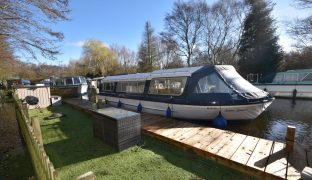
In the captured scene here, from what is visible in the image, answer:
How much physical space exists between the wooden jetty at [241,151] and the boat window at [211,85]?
1800 mm

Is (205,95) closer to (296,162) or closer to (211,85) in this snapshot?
(211,85)

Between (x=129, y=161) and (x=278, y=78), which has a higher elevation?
(x=278, y=78)

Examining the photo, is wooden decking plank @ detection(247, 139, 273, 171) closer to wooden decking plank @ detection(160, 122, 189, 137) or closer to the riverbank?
wooden decking plank @ detection(160, 122, 189, 137)

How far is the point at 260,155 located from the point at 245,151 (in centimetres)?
30

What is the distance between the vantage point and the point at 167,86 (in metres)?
7.93

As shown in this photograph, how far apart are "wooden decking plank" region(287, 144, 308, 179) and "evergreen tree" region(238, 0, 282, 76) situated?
20.6 meters

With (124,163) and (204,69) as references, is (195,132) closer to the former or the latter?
(124,163)

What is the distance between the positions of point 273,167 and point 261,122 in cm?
556

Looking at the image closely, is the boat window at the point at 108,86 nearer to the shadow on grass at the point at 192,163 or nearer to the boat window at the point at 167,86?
the boat window at the point at 167,86

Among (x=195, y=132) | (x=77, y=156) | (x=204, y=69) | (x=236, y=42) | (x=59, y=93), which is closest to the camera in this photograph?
(x=77, y=156)

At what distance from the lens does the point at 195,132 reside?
5258 mm

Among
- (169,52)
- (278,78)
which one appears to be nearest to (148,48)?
(169,52)

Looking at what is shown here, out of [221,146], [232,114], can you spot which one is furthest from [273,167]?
[232,114]

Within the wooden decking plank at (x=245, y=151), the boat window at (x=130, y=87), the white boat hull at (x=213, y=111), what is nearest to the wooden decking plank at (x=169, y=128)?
the white boat hull at (x=213, y=111)
